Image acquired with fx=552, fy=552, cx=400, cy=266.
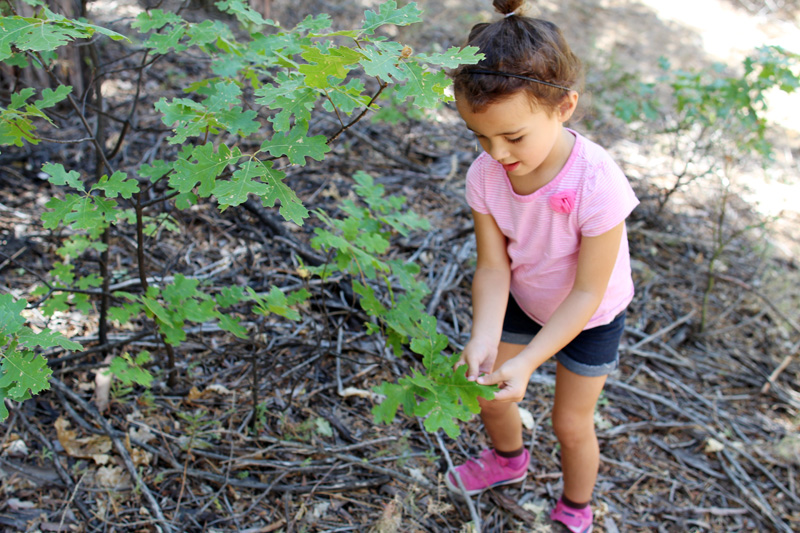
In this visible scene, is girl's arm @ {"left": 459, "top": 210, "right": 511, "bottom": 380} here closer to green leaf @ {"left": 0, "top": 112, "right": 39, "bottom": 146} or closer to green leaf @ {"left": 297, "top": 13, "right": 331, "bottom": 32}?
green leaf @ {"left": 297, "top": 13, "right": 331, "bottom": 32}

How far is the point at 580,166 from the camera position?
1833 millimetres

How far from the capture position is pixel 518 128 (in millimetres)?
1644

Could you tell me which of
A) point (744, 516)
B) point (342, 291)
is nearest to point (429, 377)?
point (342, 291)

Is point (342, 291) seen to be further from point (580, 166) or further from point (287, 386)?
point (580, 166)

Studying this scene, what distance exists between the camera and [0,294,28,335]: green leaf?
56.0 inches

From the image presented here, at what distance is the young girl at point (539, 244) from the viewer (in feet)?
5.39

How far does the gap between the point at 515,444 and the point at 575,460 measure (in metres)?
0.26

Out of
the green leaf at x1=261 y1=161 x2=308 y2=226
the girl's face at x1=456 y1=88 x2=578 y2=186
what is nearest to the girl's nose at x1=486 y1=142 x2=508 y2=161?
the girl's face at x1=456 y1=88 x2=578 y2=186

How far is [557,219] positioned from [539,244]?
0.43 feet

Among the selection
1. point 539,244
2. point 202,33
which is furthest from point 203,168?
point 539,244

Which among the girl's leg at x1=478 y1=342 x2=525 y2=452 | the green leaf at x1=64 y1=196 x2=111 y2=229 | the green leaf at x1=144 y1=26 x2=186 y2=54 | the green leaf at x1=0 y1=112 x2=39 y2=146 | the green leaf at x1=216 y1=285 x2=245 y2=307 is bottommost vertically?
the girl's leg at x1=478 y1=342 x2=525 y2=452

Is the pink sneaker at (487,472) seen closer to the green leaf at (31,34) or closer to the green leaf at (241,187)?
the green leaf at (241,187)

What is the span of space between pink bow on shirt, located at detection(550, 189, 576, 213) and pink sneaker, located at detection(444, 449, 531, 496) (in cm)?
117

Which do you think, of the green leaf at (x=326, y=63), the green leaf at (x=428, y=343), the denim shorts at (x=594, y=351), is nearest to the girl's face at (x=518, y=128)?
the green leaf at (x=326, y=63)
